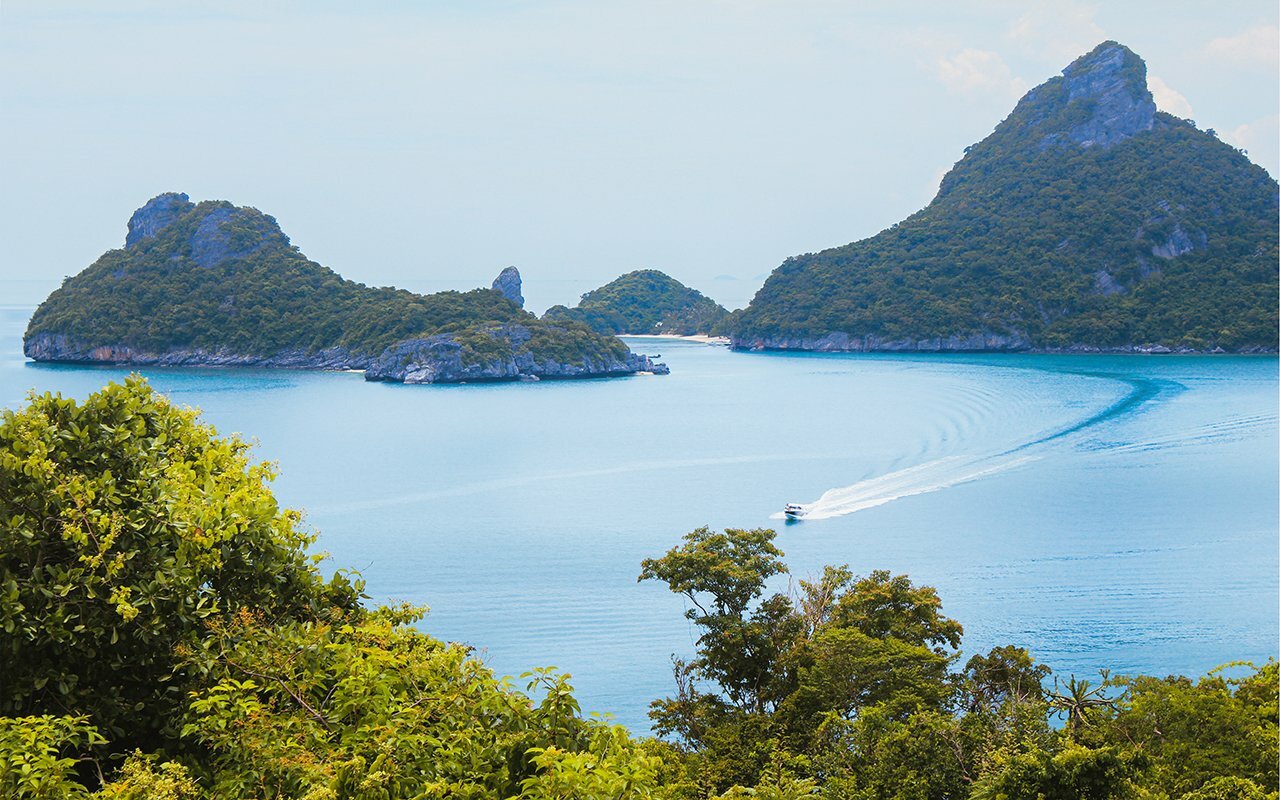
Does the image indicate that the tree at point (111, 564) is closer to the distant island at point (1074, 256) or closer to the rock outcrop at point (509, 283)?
the distant island at point (1074, 256)

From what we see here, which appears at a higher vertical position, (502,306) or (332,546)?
(502,306)

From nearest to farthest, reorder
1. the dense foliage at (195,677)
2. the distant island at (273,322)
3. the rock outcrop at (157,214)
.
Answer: the dense foliage at (195,677) → the distant island at (273,322) → the rock outcrop at (157,214)

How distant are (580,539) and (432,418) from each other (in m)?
24.8

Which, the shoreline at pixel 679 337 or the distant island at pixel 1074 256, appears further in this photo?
the shoreline at pixel 679 337

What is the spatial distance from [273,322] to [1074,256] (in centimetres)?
7012

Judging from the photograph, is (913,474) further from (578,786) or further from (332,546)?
(578,786)

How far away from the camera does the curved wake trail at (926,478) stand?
3012 cm

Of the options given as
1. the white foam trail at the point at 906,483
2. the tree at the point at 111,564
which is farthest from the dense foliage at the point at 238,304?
the tree at the point at 111,564

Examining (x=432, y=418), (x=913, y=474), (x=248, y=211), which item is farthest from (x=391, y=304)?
(x=913, y=474)

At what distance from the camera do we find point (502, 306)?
78062 millimetres

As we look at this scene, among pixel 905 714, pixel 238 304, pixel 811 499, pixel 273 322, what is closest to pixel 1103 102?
pixel 273 322

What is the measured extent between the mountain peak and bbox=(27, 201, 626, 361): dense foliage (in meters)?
59.7

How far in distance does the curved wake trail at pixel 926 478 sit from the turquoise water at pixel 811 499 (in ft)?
0.53

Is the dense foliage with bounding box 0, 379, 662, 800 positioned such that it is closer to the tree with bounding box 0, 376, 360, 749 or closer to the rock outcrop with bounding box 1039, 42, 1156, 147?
the tree with bounding box 0, 376, 360, 749
